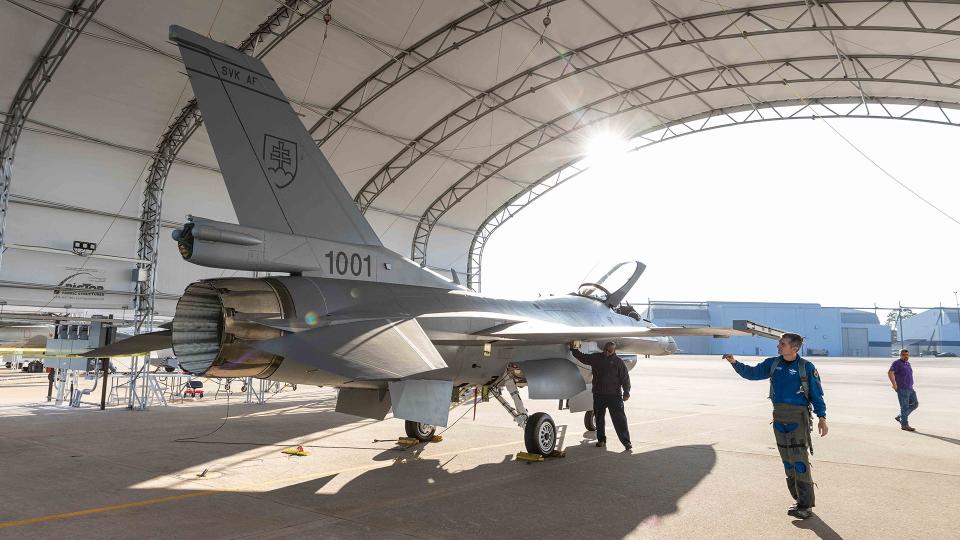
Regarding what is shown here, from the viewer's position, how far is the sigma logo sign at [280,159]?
6.10 m

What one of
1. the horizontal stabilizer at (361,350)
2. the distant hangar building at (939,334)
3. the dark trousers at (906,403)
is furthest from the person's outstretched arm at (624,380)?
the distant hangar building at (939,334)

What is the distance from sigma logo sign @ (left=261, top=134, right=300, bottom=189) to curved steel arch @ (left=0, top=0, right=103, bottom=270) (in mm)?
9931

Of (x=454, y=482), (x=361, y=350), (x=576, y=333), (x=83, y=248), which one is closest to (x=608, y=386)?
(x=576, y=333)

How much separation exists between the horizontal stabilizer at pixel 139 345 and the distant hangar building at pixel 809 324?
2437 inches

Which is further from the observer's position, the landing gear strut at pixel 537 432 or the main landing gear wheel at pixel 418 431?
the main landing gear wheel at pixel 418 431

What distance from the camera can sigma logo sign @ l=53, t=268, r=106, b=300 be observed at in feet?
60.3

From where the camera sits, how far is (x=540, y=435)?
8109mm

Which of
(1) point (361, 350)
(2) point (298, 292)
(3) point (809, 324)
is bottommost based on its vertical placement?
(1) point (361, 350)

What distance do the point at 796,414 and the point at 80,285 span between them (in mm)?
20786

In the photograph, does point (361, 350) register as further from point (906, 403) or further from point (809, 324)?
point (809, 324)

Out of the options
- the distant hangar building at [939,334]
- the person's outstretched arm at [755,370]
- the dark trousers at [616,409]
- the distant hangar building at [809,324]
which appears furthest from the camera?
the distant hangar building at [939,334]

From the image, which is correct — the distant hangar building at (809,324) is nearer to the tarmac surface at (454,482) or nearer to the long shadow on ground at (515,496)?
the tarmac surface at (454,482)

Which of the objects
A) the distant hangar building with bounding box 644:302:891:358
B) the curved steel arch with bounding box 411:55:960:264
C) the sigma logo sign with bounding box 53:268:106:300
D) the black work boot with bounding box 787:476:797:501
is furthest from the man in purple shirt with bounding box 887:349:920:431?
the distant hangar building with bounding box 644:302:891:358

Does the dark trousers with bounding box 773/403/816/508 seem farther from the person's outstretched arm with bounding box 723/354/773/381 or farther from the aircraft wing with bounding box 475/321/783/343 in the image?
the aircraft wing with bounding box 475/321/783/343
